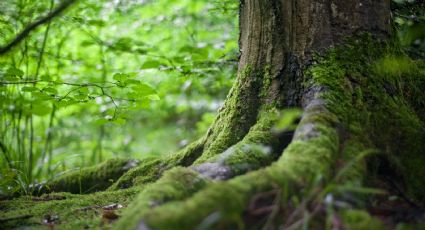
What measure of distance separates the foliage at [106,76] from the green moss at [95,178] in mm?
333

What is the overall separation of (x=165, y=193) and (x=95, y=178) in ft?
7.37

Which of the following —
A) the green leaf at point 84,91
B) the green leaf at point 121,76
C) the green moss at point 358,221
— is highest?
the green leaf at point 121,76

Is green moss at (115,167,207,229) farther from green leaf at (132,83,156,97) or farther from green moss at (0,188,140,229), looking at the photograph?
green leaf at (132,83,156,97)

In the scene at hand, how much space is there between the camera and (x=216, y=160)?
221cm

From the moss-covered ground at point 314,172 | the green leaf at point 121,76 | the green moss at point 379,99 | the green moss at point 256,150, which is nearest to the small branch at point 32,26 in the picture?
the green leaf at point 121,76

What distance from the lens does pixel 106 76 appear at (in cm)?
705

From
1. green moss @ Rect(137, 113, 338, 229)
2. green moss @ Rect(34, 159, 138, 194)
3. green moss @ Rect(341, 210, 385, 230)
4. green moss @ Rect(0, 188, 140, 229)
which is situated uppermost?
green moss @ Rect(137, 113, 338, 229)

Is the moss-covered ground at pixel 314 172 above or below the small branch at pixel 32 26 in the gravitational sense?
below

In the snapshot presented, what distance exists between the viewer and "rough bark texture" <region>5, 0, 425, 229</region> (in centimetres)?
154

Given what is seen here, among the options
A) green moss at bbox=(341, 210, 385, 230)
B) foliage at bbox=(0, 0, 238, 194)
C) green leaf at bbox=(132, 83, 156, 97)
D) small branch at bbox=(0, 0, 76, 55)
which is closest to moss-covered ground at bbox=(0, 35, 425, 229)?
green moss at bbox=(341, 210, 385, 230)

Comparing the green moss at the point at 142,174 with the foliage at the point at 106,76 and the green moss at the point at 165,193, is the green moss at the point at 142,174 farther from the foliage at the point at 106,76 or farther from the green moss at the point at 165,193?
the green moss at the point at 165,193

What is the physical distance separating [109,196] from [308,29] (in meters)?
1.95

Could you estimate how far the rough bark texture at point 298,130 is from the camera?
5.04 ft

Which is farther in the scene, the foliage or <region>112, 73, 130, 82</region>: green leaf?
the foliage
